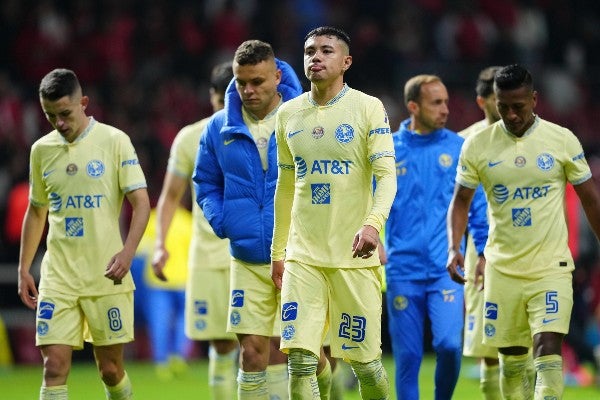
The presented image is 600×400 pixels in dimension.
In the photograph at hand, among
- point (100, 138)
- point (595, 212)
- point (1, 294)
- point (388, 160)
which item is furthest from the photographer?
point (1, 294)

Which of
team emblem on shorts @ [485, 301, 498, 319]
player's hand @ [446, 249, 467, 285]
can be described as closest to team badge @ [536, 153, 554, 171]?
player's hand @ [446, 249, 467, 285]

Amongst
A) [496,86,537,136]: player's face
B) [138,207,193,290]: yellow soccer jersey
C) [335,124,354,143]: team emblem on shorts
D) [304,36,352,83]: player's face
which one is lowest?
[138,207,193,290]: yellow soccer jersey

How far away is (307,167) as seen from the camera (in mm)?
7438

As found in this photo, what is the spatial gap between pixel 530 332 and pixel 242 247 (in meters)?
1.92

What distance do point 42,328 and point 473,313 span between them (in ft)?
10.7

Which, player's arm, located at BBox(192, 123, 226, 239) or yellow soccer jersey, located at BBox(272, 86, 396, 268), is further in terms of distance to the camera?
player's arm, located at BBox(192, 123, 226, 239)

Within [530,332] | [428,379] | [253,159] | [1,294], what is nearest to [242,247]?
[253,159]

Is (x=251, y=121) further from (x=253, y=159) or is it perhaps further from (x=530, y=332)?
(x=530, y=332)

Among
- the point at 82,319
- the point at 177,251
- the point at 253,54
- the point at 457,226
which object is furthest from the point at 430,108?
the point at 177,251

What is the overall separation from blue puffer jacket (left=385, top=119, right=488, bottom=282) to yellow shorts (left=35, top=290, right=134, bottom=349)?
202 centimetres

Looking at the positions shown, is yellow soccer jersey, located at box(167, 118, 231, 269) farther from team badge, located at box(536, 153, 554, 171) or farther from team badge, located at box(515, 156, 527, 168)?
team badge, located at box(536, 153, 554, 171)

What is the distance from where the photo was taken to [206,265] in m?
10.2

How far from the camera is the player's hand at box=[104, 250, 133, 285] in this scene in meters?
8.17

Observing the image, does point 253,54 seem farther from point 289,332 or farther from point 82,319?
point 82,319
